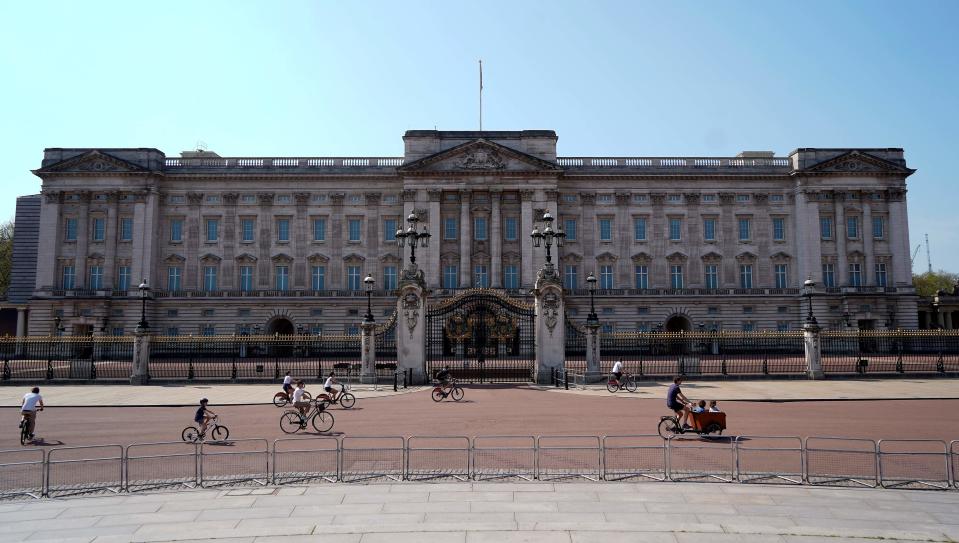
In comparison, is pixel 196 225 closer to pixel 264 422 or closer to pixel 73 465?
pixel 264 422

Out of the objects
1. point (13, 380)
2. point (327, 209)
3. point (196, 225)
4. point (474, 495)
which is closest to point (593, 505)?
point (474, 495)

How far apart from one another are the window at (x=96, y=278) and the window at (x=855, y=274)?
72122 mm

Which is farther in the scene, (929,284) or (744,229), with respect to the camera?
(929,284)

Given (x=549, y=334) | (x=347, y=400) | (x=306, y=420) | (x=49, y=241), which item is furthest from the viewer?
(x=49, y=241)

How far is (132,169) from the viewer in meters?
59.2

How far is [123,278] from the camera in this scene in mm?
59500

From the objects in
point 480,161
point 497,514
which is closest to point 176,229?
point 480,161

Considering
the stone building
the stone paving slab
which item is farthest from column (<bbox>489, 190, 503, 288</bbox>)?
the stone paving slab

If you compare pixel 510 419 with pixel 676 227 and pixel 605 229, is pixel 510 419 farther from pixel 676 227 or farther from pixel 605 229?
pixel 676 227

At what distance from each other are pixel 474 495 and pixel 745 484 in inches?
201

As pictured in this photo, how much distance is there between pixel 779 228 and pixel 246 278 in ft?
173

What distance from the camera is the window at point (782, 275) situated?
6131 centimetres

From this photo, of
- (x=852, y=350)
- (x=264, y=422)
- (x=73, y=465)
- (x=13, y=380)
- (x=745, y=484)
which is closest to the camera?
(x=745, y=484)

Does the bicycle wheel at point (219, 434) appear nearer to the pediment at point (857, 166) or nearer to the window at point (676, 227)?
the window at point (676, 227)
